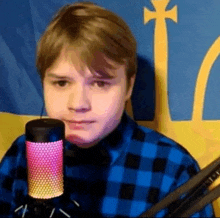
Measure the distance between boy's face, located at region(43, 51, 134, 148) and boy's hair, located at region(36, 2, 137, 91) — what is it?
18 mm

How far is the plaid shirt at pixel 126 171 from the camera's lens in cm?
84

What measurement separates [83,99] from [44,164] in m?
0.18

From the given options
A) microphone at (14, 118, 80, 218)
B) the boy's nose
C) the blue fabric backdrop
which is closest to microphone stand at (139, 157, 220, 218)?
microphone at (14, 118, 80, 218)

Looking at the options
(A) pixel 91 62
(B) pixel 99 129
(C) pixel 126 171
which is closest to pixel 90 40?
(A) pixel 91 62

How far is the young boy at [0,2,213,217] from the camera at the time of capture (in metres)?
0.76

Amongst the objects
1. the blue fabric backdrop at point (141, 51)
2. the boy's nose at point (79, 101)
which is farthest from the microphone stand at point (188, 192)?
the blue fabric backdrop at point (141, 51)

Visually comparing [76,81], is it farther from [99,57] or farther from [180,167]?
[180,167]

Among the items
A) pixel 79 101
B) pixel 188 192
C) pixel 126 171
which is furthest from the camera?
pixel 126 171

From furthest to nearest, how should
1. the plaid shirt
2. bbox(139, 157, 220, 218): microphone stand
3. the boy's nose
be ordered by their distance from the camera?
the plaid shirt → the boy's nose → bbox(139, 157, 220, 218): microphone stand

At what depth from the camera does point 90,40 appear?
75 cm

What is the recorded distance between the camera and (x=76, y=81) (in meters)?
0.76

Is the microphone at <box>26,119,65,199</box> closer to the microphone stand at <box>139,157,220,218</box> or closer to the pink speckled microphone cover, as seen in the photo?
the pink speckled microphone cover

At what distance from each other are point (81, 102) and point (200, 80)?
0.96 ft

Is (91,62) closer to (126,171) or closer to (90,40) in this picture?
(90,40)
